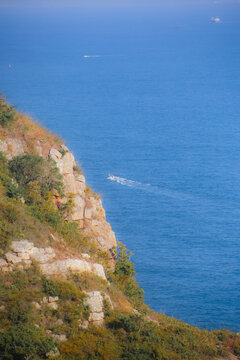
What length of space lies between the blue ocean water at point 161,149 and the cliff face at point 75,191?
47.6ft

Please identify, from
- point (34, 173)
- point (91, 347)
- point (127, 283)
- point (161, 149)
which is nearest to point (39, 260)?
point (91, 347)

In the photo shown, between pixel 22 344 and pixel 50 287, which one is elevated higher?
pixel 50 287

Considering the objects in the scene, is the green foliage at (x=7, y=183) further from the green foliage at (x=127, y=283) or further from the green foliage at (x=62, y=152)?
the green foliage at (x=127, y=283)

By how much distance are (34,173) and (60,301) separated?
9829 mm

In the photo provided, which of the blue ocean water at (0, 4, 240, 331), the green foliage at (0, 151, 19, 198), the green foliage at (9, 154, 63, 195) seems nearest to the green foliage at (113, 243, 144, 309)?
the green foliage at (9, 154, 63, 195)

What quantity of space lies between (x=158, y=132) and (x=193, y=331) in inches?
2733

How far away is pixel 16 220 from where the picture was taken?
79.0 ft

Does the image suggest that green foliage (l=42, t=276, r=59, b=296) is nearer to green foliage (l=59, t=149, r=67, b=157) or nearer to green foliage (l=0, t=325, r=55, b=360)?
green foliage (l=0, t=325, r=55, b=360)

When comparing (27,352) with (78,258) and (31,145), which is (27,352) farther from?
(31,145)

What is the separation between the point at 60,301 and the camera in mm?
21594

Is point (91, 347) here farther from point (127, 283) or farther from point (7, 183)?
point (7, 183)

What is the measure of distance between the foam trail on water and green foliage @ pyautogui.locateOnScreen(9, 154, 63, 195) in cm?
3924

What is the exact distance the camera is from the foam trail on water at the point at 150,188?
223 ft

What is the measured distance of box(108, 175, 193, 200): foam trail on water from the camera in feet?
223
